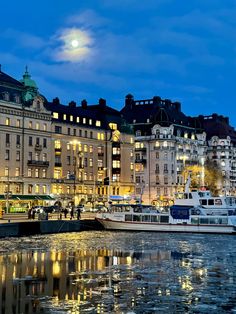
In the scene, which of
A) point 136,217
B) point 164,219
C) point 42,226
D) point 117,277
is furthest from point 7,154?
point 117,277

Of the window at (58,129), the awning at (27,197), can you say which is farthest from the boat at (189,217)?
the window at (58,129)

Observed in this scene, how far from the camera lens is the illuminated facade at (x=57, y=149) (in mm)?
125750

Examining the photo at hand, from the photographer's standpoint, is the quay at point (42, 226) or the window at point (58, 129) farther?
the window at point (58, 129)

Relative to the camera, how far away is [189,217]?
3418 inches

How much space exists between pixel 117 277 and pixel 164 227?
1859 inches

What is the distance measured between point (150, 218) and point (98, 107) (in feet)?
259

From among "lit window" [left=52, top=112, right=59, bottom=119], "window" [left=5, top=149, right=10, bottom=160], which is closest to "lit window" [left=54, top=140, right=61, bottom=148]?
"lit window" [left=52, top=112, right=59, bottom=119]

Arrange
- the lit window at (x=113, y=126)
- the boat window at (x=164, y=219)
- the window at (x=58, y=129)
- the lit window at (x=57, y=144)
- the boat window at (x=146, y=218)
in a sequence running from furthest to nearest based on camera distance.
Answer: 1. the lit window at (x=113, y=126)
2. the window at (x=58, y=129)
3. the lit window at (x=57, y=144)
4. the boat window at (x=146, y=218)
5. the boat window at (x=164, y=219)

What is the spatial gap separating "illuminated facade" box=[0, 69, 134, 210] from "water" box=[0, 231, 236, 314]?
49.5 m

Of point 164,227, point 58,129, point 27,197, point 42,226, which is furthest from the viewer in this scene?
point 58,129

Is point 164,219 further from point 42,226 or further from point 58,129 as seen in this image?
point 58,129

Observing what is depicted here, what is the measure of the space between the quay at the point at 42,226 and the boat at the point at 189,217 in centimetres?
305

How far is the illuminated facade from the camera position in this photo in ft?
413

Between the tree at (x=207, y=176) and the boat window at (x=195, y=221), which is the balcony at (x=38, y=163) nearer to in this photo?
the tree at (x=207, y=176)
